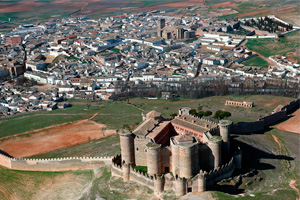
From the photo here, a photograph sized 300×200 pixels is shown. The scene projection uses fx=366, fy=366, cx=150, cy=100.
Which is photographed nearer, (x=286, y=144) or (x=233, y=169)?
(x=233, y=169)

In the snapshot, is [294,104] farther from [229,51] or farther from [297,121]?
[229,51]

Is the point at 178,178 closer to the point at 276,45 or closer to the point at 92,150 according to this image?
the point at 92,150

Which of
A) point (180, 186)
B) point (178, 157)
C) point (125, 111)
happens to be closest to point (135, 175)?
point (178, 157)

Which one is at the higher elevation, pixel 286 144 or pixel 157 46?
pixel 157 46

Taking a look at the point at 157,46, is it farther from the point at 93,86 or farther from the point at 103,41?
the point at 93,86

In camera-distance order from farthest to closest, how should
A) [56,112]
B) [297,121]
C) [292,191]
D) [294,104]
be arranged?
1. [56,112]
2. [294,104]
3. [297,121]
4. [292,191]

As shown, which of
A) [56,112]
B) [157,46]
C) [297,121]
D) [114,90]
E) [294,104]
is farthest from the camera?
[157,46]

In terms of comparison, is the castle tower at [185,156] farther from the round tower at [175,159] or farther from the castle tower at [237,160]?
the castle tower at [237,160]

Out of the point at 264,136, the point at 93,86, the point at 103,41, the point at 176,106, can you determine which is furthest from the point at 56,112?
the point at 103,41
